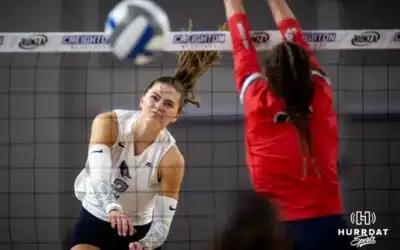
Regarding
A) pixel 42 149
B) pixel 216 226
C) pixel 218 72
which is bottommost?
pixel 216 226

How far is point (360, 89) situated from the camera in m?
2.55

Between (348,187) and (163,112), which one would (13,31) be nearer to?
(163,112)

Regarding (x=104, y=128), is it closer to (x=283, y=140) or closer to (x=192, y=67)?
(x=192, y=67)

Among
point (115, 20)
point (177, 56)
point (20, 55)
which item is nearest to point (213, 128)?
point (177, 56)

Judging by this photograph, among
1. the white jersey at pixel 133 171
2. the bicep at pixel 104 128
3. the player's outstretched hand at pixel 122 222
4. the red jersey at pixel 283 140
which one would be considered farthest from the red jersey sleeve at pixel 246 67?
the player's outstretched hand at pixel 122 222

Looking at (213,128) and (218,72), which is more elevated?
(218,72)

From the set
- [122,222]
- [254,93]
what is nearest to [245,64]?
[254,93]

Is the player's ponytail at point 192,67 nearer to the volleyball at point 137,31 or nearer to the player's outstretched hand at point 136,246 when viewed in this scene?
the volleyball at point 137,31

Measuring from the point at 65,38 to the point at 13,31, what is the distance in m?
0.25

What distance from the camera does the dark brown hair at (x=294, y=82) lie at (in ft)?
8.20

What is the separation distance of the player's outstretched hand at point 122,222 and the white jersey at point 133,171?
2 centimetres

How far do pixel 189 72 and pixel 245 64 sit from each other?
255mm

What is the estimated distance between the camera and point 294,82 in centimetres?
250

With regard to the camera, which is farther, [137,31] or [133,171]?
[133,171]
